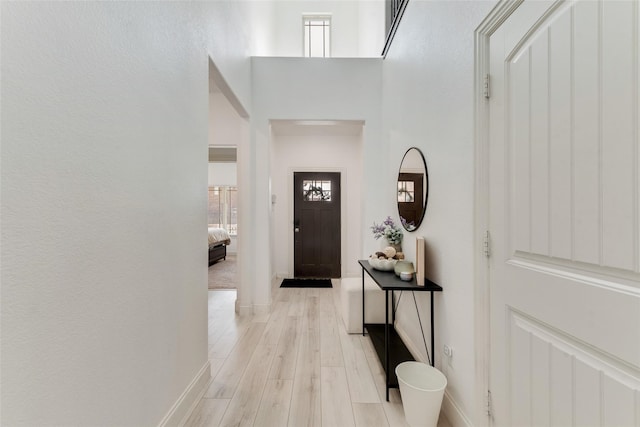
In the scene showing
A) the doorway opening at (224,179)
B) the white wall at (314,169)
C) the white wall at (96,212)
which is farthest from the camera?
the white wall at (314,169)

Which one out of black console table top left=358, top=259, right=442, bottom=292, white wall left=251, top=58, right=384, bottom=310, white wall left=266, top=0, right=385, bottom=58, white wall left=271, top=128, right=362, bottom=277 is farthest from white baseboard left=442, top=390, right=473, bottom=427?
white wall left=266, top=0, right=385, bottom=58

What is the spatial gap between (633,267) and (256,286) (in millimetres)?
3267

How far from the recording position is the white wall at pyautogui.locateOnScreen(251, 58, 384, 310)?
3.46 meters

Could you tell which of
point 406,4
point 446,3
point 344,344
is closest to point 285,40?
point 406,4

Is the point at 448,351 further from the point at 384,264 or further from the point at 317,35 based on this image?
the point at 317,35

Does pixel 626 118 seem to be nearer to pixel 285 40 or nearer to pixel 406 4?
pixel 406 4

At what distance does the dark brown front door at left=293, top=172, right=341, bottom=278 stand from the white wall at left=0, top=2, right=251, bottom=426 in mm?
3429

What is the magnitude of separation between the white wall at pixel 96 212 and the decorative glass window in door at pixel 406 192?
1.78 metres

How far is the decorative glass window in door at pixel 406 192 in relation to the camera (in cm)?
240

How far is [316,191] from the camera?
16.8ft

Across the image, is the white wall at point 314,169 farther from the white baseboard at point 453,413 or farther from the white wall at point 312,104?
the white baseboard at point 453,413

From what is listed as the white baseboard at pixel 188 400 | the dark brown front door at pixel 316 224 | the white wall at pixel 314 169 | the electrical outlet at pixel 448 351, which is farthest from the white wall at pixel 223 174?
the electrical outlet at pixel 448 351

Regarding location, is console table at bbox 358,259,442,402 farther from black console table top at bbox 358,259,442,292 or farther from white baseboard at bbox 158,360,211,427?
white baseboard at bbox 158,360,211,427

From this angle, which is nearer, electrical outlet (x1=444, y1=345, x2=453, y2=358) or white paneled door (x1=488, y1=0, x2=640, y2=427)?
white paneled door (x1=488, y1=0, x2=640, y2=427)
